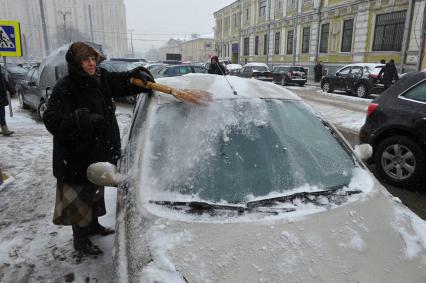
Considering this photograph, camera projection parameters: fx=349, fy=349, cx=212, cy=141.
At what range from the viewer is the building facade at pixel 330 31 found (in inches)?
786

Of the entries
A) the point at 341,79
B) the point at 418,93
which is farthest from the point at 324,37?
the point at 418,93

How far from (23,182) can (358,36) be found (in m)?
24.0

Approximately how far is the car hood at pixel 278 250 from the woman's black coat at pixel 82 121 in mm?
905

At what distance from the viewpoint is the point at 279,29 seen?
35.2 meters

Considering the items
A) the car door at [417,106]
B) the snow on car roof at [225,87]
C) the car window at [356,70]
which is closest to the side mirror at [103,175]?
the snow on car roof at [225,87]

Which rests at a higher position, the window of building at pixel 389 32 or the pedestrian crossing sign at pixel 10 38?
the window of building at pixel 389 32

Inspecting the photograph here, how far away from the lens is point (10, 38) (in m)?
6.77

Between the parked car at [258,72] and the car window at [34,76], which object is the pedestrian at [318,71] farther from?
the car window at [34,76]

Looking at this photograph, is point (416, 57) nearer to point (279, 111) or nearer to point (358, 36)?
point (358, 36)

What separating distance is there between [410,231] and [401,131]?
10.6ft

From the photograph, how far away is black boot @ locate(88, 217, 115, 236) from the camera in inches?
126

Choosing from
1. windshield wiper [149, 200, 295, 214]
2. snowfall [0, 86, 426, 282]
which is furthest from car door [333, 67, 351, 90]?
windshield wiper [149, 200, 295, 214]

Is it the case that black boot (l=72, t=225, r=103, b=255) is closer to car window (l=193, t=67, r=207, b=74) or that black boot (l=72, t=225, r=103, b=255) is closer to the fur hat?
the fur hat

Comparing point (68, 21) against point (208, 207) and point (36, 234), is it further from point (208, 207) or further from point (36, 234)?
point (208, 207)
